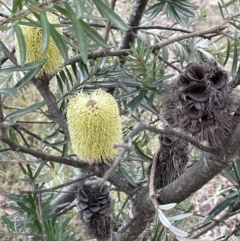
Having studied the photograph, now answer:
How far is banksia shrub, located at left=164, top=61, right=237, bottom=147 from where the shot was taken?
43cm

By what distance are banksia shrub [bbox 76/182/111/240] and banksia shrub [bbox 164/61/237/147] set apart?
170 mm

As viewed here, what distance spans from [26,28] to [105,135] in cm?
14

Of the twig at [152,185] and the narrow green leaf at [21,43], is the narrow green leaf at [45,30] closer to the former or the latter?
the narrow green leaf at [21,43]

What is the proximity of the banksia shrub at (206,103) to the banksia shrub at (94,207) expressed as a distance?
6.7 inches

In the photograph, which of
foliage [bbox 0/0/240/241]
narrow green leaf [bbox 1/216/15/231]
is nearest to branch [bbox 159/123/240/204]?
foliage [bbox 0/0/240/241]

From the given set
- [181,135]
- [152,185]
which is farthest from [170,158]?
[181,135]

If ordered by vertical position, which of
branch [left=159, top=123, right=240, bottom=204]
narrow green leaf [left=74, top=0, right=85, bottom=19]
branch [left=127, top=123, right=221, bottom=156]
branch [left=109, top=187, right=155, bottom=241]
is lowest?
branch [left=109, top=187, right=155, bottom=241]

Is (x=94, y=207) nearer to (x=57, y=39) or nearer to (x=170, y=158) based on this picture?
(x=170, y=158)

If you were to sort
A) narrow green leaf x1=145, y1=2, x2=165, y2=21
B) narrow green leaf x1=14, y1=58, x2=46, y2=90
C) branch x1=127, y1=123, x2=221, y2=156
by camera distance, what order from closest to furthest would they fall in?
branch x1=127, y1=123, x2=221, y2=156 → narrow green leaf x1=14, y1=58, x2=46, y2=90 → narrow green leaf x1=145, y1=2, x2=165, y2=21

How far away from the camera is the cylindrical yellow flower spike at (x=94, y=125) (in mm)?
448

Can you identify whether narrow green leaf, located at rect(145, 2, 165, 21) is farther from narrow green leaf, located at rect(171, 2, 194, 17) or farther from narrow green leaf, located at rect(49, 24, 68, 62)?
narrow green leaf, located at rect(49, 24, 68, 62)

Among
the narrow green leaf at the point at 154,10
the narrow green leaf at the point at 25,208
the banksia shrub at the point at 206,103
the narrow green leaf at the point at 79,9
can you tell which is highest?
the narrow green leaf at the point at 154,10

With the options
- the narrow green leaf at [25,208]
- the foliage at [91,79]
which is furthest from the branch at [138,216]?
the narrow green leaf at [25,208]

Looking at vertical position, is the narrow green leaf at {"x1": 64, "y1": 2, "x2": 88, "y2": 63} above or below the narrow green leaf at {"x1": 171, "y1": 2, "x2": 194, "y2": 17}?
below
